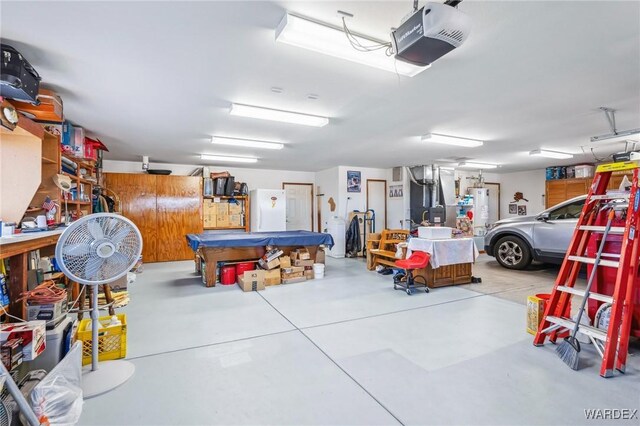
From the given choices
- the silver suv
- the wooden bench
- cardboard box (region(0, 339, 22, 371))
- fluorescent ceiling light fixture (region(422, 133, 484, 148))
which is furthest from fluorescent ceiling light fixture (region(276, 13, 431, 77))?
the silver suv

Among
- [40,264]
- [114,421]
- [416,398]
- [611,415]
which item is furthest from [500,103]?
[40,264]

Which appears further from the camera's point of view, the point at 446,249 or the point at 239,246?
the point at 239,246

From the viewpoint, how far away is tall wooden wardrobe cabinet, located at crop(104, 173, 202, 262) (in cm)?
692

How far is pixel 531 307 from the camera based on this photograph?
3.00 m

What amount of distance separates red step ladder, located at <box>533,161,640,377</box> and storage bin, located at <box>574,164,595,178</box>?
6.52 meters

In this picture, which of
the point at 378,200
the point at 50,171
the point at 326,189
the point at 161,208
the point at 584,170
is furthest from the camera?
the point at 378,200

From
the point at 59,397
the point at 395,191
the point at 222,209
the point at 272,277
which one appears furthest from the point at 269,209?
the point at 59,397

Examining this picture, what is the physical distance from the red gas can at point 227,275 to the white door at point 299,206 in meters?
3.90

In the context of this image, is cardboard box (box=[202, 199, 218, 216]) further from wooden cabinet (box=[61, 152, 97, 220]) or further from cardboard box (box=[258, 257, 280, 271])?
cardboard box (box=[258, 257, 280, 271])

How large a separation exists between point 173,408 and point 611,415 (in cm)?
272

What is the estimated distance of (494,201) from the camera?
10.4 m

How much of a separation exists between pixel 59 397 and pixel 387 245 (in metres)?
5.34

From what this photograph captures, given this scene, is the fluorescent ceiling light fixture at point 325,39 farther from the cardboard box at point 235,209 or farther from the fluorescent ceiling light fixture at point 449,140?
the cardboard box at point 235,209

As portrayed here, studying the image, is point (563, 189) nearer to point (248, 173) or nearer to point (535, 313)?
point (535, 313)
